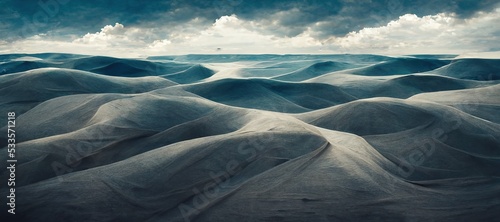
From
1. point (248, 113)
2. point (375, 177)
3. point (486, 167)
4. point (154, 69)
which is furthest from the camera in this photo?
point (154, 69)

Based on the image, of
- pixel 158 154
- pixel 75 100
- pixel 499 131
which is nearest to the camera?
pixel 158 154

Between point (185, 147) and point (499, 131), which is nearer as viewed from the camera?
point (185, 147)

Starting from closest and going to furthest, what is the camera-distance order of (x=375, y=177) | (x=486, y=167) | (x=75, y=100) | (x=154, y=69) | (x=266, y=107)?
(x=375, y=177)
(x=486, y=167)
(x=75, y=100)
(x=266, y=107)
(x=154, y=69)

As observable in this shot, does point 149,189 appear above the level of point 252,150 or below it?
below

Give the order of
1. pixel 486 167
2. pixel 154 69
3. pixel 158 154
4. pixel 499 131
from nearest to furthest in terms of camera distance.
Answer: pixel 158 154, pixel 486 167, pixel 499 131, pixel 154 69

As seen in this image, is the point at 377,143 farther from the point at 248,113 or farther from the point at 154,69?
the point at 154,69

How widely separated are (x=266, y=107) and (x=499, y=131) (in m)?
22.6

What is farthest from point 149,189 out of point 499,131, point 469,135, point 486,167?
point 499,131

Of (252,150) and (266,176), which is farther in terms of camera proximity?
(252,150)

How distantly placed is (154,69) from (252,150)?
94.2m

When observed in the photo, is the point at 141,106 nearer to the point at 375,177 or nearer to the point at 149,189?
the point at 149,189

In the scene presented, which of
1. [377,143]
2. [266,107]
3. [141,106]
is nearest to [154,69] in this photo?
[266,107]

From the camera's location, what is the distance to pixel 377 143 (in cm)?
1830

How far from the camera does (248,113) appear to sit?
23.4 m
